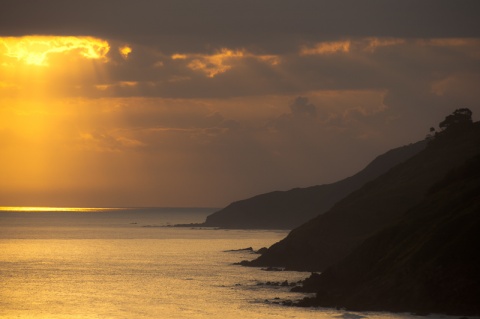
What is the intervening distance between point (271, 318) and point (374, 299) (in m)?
13.3

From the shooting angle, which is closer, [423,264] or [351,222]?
[423,264]

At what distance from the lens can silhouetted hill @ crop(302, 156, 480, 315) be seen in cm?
10769

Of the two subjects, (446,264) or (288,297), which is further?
(288,297)

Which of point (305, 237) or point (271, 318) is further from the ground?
point (305, 237)

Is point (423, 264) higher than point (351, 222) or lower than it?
lower

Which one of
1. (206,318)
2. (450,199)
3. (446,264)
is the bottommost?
(206,318)

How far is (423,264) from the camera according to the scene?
114 meters

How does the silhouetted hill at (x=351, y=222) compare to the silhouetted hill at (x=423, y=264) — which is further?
the silhouetted hill at (x=351, y=222)

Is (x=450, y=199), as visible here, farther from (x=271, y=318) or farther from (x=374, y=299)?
(x=271, y=318)

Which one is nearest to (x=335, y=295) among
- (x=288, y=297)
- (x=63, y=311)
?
(x=288, y=297)

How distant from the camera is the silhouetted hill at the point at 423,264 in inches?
4240

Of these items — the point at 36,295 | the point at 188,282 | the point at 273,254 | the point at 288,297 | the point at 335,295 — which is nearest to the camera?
the point at 335,295

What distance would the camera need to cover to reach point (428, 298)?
358 ft

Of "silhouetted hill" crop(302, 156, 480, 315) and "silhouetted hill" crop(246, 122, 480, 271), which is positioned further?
"silhouetted hill" crop(246, 122, 480, 271)
